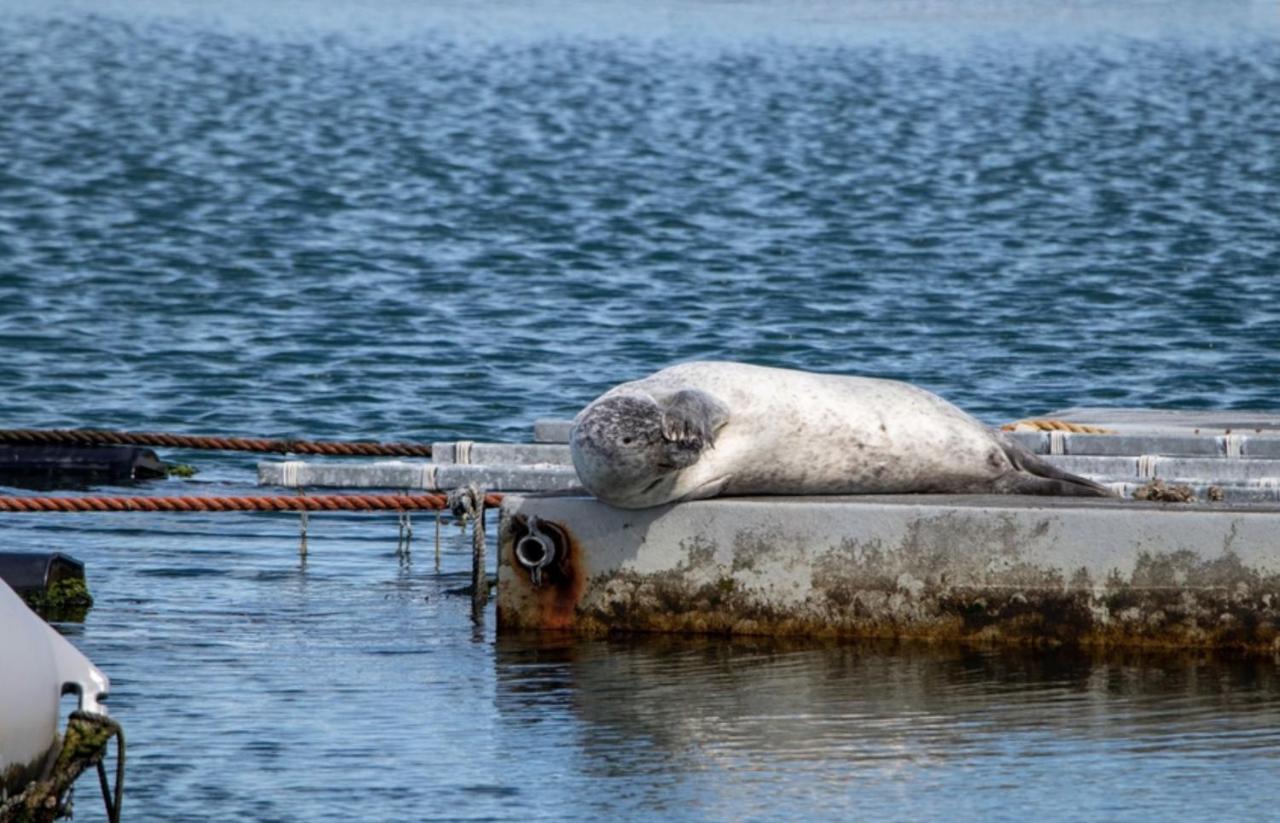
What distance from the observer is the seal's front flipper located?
26.7 feet

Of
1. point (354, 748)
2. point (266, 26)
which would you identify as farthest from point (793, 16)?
point (354, 748)

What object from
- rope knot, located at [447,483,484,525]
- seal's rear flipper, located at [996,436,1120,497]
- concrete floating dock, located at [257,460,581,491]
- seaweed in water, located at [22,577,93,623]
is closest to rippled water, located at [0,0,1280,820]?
seaweed in water, located at [22,577,93,623]

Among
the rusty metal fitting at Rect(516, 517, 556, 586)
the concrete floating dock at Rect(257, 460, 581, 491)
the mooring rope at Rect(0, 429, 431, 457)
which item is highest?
the mooring rope at Rect(0, 429, 431, 457)

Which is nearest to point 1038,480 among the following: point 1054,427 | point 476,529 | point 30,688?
point 476,529

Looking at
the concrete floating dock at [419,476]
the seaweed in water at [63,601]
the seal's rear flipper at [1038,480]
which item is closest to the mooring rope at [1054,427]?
the concrete floating dock at [419,476]

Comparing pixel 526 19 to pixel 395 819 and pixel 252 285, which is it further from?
pixel 395 819

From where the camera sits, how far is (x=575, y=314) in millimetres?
19406

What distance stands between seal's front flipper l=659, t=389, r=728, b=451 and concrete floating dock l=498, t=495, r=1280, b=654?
251 mm

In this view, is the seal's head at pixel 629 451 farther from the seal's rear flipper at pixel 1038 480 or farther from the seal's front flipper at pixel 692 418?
the seal's rear flipper at pixel 1038 480

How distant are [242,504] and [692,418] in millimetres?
2109

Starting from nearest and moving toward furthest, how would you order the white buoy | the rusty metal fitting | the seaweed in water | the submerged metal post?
the white buoy
the rusty metal fitting
the seaweed in water
the submerged metal post

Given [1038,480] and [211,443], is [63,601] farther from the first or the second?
[1038,480]

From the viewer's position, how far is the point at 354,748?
6.98 metres

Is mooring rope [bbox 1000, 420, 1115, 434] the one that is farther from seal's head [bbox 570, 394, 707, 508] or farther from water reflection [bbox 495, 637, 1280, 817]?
seal's head [bbox 570, 394, 707, 508]
